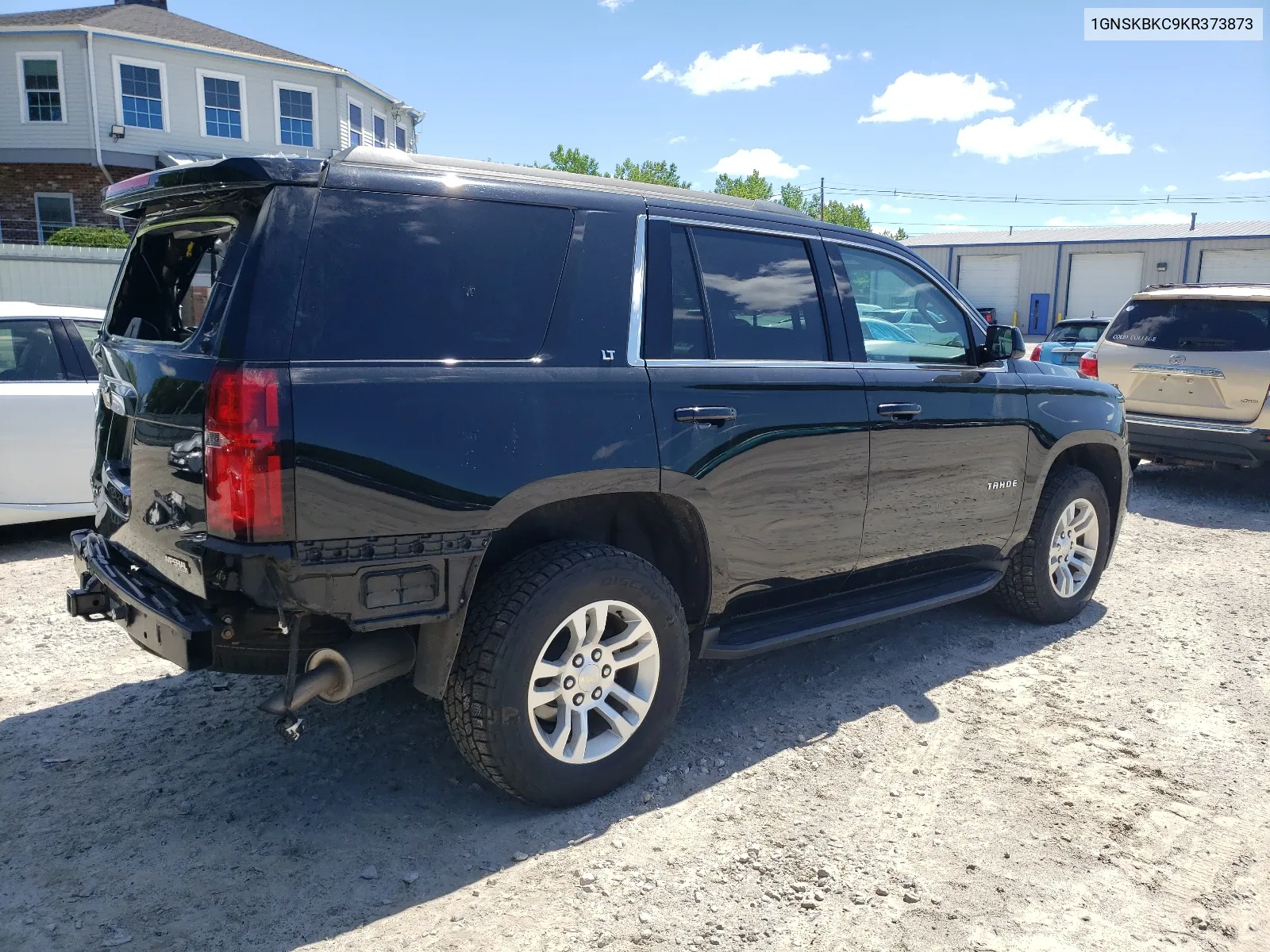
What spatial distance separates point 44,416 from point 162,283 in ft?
10.2

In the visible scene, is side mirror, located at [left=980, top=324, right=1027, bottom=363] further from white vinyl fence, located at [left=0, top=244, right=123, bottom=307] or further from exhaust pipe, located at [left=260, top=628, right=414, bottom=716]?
white vinyl fence, located at [left=0, top=244, right=123, bottom=307]

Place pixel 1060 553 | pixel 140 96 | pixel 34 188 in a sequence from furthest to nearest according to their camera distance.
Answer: pixel 34 188, pixel 140 96, pixel 1060 553

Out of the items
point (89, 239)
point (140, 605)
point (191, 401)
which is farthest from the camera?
point (89, 239)

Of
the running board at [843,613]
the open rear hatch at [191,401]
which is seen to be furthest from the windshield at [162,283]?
the running board at [843,613]

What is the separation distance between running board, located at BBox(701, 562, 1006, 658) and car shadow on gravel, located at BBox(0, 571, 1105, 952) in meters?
0.41

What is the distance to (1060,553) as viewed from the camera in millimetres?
5242

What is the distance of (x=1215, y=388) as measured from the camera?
27.5 feet

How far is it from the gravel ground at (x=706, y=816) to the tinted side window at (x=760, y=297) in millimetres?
1574

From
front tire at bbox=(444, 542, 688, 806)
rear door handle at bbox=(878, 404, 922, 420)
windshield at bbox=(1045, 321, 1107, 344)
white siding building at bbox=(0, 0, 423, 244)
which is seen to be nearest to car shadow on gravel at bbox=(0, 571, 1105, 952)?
front tire at bbox=(444, 542, 688, 806)

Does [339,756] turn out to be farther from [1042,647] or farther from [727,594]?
[1042,647]

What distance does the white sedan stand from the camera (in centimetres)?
603

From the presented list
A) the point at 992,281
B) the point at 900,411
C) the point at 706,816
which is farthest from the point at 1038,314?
the point at 706,816

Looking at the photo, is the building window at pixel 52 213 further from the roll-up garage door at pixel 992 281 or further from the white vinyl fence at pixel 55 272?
the roll-up garage door at pixel 992 281

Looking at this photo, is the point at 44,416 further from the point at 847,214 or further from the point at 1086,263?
the point at 847,214
